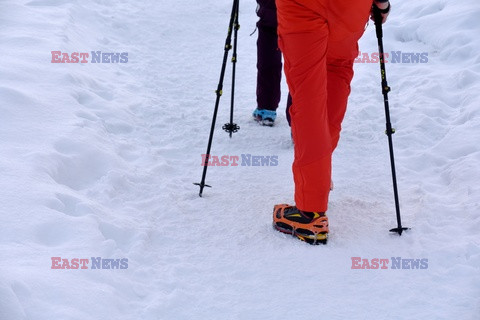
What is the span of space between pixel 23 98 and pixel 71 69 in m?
1.19

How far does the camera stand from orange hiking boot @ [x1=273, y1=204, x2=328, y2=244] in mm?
3738

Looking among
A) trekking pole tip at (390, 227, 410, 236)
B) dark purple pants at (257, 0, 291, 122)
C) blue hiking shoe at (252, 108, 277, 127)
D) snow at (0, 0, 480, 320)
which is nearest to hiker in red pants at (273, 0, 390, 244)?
snow at (0, 0, 480, 320)

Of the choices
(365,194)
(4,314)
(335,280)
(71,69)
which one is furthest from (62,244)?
(71,69)

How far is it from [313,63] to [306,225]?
1.08 m

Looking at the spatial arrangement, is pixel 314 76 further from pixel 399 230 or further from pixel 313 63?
pixel 399 230

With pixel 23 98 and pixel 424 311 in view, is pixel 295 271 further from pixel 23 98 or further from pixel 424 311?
pixel 23 98

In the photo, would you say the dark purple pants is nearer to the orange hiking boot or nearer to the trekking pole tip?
the orange hiking boot

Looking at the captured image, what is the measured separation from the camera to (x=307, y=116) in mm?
3545

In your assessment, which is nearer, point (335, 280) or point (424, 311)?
point (424, 311)

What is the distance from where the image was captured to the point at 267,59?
5438 millimetres

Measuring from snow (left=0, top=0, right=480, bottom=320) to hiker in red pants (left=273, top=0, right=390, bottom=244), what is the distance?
22cm

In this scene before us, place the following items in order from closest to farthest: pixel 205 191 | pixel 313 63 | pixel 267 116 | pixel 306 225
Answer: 1. pixel 313 63
2. pixel 306 225
3. pixel 205 191
4. pixel 267 116

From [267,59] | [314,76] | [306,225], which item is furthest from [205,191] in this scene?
[267,59]

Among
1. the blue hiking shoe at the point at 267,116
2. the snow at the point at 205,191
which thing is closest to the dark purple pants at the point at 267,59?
the blue hiking shoe at the point at 267,116
